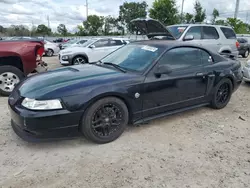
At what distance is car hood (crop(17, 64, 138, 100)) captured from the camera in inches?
112

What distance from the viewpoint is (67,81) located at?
309 cm

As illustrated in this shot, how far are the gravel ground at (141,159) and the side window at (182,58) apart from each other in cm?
106

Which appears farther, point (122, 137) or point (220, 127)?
point (220, 127)

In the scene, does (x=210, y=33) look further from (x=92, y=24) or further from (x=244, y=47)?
(x=92, y=24)

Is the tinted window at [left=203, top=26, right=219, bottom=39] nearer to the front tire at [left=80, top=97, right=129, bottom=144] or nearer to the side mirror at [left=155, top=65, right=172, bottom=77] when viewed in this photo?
the side mirror at [left=155, top=65, right=172, bottom=77]

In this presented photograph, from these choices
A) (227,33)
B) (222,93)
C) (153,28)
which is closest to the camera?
(222,93)

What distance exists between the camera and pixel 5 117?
4.12m

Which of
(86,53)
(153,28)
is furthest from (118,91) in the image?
(86,53)

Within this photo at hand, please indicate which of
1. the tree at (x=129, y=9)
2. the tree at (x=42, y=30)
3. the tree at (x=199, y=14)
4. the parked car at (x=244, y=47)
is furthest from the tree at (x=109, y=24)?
the parked car at (x=244, y=47)

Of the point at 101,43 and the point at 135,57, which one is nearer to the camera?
the point at 135,57

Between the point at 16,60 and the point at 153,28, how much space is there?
3509 mm

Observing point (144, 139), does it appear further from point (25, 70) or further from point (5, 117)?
point (25, 70)

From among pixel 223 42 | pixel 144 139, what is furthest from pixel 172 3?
pixel 144 139

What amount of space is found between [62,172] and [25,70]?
362 cm
